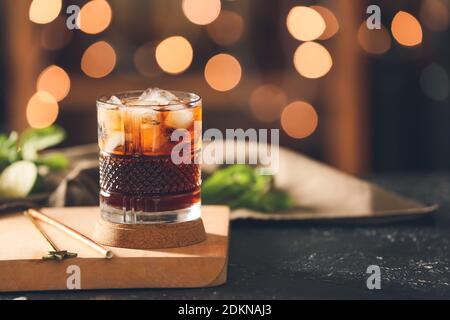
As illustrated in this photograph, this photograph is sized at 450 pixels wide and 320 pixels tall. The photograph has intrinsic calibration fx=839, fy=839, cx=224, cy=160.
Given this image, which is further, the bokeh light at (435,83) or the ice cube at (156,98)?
the bokeh light at (435,83)

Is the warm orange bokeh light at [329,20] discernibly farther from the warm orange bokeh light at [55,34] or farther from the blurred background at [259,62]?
the warm orange bokeh light at [55,34]

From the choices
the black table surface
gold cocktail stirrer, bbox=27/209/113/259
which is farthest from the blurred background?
gold cocktail stirrer, bbox=27/209/113/259

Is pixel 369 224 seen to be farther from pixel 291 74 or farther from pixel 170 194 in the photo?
pixel 291 74

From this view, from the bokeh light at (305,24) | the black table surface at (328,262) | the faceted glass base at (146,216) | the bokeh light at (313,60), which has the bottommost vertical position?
the black table surface at (328,262)

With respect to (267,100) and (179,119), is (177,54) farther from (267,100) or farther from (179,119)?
(179,119)

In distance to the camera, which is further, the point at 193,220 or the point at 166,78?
the point at 166,78

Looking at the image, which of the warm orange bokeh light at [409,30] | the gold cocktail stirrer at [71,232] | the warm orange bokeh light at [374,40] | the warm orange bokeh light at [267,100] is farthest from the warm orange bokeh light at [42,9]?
the gold cocktail stirrer at [71,232]

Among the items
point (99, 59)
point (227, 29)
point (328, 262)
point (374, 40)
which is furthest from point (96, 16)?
point (328, 262)

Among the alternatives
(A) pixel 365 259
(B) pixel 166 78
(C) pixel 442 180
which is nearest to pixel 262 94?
(B) pixel 166 78
